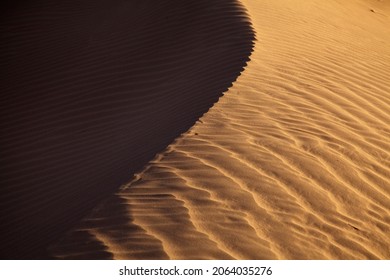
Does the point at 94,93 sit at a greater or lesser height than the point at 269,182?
greater

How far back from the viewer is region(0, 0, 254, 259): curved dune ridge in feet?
15.8

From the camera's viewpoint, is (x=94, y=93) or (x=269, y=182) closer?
(x=269, y=182)

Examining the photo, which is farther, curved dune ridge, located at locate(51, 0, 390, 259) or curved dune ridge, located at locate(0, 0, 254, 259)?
curved dune ridge, located at locate(0, 0, 254, 259)

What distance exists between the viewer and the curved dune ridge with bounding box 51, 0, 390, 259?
353cm

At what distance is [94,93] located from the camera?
7020mm

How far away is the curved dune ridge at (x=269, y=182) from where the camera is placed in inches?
139

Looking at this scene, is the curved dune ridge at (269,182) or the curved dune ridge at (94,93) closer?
the curved dune ridge at (269,182)

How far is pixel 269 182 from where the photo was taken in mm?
4125

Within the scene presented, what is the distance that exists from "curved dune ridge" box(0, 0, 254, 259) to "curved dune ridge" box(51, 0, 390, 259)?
26 cm

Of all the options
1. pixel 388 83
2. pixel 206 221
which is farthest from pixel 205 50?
pixel 206 221

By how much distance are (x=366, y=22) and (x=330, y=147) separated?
18.5 feet

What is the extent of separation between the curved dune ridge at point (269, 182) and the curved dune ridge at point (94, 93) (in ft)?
0.84

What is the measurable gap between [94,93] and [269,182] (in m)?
3.60

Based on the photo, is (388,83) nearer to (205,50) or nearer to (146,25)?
(205,50)
